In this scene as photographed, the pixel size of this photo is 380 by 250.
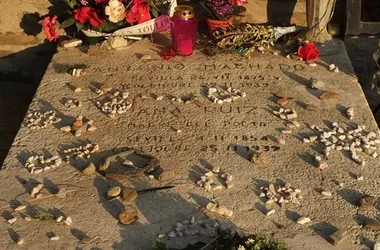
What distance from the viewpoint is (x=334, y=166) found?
10.9 ft

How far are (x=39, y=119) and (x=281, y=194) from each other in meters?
1.56

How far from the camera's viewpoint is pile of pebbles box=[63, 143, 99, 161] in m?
3.40

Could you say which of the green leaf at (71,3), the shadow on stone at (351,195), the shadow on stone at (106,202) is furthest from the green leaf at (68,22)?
the shadow on stone at (351,195)

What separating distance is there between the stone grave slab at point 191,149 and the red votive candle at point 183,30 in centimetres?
8

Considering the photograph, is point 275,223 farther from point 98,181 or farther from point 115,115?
point 115,115

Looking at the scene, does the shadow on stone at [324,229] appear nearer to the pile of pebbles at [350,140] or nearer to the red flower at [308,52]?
the pile of pebbles at [350,140]

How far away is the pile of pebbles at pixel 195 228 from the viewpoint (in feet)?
9.38

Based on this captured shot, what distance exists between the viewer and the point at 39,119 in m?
3.70

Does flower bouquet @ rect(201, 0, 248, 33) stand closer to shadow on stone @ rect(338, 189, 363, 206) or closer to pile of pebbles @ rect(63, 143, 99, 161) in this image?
pile of pebbles @ rect(63, 143, 99, 161)

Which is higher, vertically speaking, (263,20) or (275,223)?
(263,20)

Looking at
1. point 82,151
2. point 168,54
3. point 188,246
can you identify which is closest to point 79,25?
point 168,54

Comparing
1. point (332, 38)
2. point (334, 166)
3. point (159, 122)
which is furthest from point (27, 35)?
point (334, 166)

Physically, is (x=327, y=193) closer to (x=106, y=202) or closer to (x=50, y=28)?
(x=106, y=202)

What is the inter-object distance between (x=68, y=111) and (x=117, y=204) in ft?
3.18
